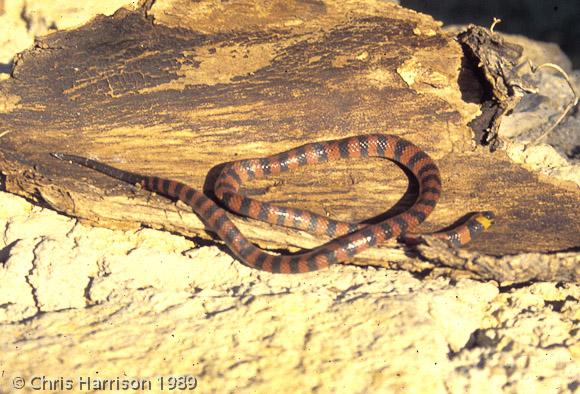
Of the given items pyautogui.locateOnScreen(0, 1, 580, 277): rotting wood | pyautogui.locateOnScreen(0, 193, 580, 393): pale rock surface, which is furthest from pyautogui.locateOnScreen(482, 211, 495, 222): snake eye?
pyautogui.locateOnScreen(0, 193, 580, 393): pale rock surface

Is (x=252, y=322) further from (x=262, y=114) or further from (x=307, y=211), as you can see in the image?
(x=262, y=114)

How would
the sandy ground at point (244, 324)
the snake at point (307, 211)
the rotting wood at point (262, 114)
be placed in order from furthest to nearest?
1. the rotting wood at point (262, 114)
2. the snake at point (307, 211)
3. the sandy ground at point (244, 324)

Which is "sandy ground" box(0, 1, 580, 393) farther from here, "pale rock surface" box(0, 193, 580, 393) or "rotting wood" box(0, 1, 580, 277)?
"rotting wood" box(0, 1, 580, 277)

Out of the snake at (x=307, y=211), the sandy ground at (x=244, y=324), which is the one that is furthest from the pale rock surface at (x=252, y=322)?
the snake at (x=307, y=211)

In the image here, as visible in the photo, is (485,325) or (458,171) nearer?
(485,325)

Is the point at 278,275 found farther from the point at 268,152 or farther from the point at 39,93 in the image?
the point at 39,93

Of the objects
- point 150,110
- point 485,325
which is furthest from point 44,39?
point 485,325

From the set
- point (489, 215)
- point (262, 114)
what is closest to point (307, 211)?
point (262, 114)

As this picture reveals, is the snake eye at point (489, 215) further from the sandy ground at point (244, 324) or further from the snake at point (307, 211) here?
the sandy ground at point (244, 324)
